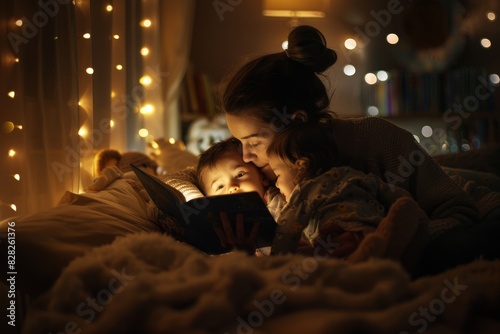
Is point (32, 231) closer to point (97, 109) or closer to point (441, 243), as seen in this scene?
point (441, 243)

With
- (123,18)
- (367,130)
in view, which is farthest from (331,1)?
(367,130)

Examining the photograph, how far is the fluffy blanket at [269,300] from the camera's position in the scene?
809mm

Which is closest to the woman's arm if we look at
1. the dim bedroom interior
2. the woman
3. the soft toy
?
the woman

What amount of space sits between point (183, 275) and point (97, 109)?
1489 mm

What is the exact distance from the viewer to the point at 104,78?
7.57 ft

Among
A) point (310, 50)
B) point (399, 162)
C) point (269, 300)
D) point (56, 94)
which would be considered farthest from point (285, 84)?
point (269, 300)

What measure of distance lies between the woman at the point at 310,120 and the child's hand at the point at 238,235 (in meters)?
0.36

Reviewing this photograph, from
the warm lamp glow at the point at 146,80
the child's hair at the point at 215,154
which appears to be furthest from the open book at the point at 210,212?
the warm lamp glow at the point at 146,80

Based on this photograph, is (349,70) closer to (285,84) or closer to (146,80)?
(146,80)

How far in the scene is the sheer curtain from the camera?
1539 mm

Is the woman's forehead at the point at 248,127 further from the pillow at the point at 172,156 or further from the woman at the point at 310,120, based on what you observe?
the pillow at the point at 172,156

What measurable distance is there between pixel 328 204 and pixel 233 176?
488mm

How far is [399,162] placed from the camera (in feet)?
5.34

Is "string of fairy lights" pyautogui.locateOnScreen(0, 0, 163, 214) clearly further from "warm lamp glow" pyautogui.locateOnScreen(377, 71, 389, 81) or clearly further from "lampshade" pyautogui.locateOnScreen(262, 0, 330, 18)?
"warm lamp glow" pyautogui.locateOnScreen(377, 71, 389, 81)
